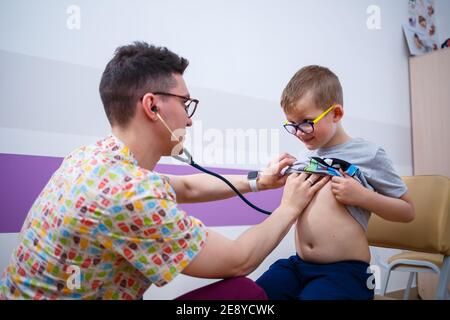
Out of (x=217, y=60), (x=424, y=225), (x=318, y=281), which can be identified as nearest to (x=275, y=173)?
(x=318, y=281)

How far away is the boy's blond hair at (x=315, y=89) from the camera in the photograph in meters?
1.20

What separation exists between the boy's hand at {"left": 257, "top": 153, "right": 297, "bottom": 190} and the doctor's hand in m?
0.08

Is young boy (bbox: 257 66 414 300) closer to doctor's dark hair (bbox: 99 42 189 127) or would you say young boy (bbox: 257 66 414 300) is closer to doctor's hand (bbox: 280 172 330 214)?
doctor's hand (bbox: 280 172 330 214)

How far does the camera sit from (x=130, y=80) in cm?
102

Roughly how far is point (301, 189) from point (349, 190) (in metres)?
0.15

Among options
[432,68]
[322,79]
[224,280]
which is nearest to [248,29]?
[322,79]

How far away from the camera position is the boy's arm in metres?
1.08

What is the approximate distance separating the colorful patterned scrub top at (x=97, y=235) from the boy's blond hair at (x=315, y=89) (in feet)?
1.99

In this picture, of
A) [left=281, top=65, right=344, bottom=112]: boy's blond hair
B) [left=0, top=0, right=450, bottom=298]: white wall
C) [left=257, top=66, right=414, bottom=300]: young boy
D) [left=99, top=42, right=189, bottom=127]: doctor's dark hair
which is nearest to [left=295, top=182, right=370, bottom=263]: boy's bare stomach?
[left=257, top=66, right=414, bottom=300]: young boy

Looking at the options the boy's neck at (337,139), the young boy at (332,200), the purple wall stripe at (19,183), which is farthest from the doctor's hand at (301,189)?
the purple wall stripe at (19,183)

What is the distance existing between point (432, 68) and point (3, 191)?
3138 mm

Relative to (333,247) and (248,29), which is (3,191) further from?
(248,29)

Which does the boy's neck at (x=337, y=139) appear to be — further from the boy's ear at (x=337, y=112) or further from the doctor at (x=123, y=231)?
the doctor at (x=123, y=231)

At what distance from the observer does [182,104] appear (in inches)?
42.7
